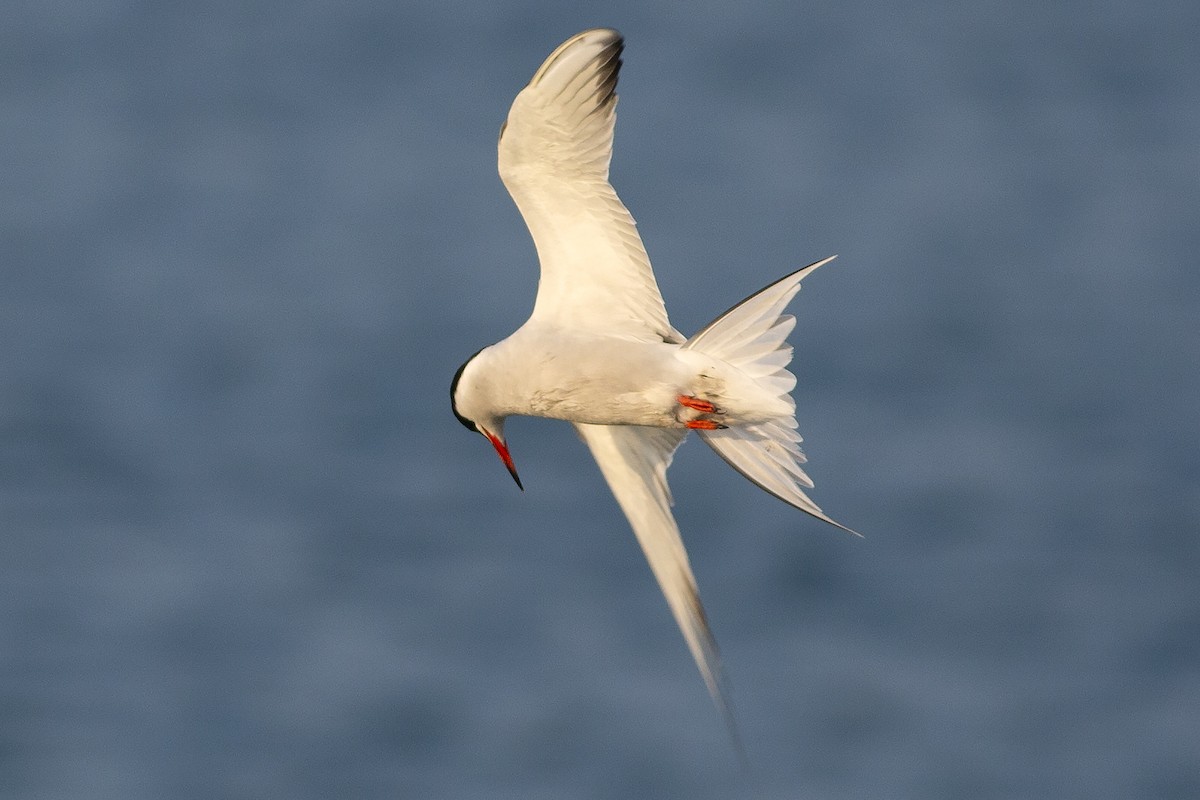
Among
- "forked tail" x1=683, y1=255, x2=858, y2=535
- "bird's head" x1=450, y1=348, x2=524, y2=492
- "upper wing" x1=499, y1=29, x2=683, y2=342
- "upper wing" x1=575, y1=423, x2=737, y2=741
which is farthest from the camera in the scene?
"upper wing" x1=575, y1=423, x2=737, y2=741

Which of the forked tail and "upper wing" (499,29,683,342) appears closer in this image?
the forked tail

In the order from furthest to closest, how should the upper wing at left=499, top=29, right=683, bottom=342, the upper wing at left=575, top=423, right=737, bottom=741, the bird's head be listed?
the upper wing at left=575, top=423, right=737, bottom=741
the bird's head
the upper wing at left=499, top=29, right=683, bottom=342

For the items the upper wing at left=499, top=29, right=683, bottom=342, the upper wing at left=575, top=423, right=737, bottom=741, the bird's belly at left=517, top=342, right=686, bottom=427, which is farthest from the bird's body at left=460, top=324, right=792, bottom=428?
the upper wing at left=575, top=423, right=737, bottom=741

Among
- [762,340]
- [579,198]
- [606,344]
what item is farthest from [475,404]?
[762,340]

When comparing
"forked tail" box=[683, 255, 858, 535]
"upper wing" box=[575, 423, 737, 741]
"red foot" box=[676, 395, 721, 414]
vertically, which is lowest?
"upper wing" box=[575, 423, 737, 741]

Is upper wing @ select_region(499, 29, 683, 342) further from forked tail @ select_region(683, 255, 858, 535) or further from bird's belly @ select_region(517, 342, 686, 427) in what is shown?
forked tail @ select_region(683, 255, 858, 535)

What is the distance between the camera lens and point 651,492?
7.16m

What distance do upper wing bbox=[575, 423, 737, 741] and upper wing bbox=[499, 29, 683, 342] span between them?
0.58 metres

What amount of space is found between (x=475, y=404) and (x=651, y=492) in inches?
32.4

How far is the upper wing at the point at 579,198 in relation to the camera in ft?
21.2

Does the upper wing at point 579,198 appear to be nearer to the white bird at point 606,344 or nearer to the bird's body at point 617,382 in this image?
the white bird at point 606,344

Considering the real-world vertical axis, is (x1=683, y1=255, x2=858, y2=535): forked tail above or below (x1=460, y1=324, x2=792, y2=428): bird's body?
above

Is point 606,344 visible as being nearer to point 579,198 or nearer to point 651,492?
point 579,198

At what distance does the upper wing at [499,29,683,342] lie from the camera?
645 cm
